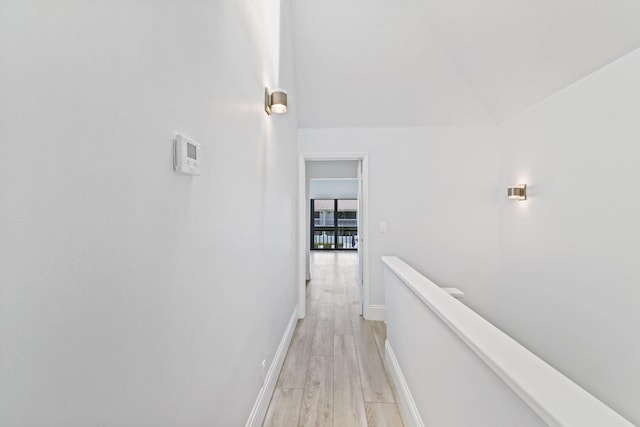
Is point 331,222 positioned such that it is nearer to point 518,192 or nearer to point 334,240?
point 334,240

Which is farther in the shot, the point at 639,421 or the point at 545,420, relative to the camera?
the point at 639,421

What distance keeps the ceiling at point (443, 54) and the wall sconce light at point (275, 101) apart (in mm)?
1447

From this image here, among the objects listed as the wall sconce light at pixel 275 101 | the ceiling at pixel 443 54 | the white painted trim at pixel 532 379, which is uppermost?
the ceiling at pixel 443 54

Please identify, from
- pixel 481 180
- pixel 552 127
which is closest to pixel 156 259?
pixel 552 127

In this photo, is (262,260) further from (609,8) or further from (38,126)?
(609,8)

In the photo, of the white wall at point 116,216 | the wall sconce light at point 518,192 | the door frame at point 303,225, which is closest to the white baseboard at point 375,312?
the door frame at point 303,225

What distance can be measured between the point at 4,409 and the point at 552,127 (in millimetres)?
3530

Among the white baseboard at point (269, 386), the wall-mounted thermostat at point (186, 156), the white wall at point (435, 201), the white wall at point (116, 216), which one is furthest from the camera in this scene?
the white wall at point (435, 201)

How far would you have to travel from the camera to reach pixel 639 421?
72.4 inches

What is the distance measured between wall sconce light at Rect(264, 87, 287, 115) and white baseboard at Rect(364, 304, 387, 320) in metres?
2.61

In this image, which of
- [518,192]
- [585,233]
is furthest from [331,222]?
[585,233]

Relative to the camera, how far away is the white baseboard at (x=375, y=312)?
3652 mm

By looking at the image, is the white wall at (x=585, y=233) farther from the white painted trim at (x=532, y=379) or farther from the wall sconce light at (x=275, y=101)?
the wall sconce light at (x=275, y=101)

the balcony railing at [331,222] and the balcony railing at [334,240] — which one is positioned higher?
the balcony railing at [331,222]
